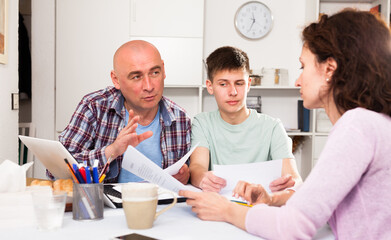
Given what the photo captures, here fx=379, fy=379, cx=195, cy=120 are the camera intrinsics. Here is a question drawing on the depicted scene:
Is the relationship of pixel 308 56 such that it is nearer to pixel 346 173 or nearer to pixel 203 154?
pixel 346 173

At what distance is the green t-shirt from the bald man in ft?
0.34

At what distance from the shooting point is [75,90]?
3354 millimetres

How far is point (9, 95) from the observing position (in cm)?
245

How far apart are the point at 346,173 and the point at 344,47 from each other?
283 millimetres

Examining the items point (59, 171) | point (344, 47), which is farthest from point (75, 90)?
point (344, 47)

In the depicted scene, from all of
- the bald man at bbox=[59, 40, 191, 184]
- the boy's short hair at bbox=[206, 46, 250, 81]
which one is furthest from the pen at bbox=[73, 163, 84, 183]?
the boy's short hair at bbox=[206, 46, 250, 81]

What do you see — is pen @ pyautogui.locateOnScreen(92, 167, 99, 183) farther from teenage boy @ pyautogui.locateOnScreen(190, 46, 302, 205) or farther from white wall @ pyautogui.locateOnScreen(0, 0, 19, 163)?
white wall @ pyautogui.locateOnScreen(0, 0, 19, 163)

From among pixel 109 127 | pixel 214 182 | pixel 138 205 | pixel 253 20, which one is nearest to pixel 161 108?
pixel 109 127

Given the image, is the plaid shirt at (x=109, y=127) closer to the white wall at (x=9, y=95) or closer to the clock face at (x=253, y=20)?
the white wall at (x=9, y=95)

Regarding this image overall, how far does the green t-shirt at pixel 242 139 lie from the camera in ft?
5.78

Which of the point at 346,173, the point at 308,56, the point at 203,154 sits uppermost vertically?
the point at 308,56

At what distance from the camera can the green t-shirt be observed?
1.76m

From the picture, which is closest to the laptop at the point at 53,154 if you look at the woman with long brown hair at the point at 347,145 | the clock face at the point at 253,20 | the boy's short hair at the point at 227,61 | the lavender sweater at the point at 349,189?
the woman with long brown hair at the point at 347,145

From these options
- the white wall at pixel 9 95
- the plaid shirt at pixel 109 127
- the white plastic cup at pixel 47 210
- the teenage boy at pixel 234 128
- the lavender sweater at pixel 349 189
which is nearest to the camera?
the lavender sweater at pixel 349 189
